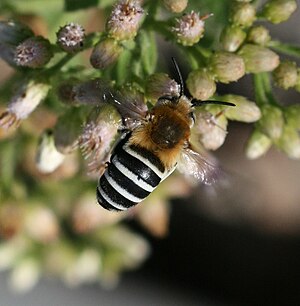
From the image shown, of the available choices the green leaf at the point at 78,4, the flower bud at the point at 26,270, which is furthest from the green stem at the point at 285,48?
the flower bud at the point at 26,270

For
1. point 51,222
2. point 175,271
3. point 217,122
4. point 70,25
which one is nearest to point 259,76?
point 217,122

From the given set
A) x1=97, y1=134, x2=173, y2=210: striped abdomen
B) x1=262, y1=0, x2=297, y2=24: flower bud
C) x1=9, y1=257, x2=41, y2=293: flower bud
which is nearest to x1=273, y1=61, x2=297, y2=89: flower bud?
x1=262, y1=0, x2=297, y2=24: flower bud

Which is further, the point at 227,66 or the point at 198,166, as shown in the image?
the point at 227,66

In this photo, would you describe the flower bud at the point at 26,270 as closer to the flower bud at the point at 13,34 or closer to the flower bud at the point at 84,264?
the flower bud at the point at 84,264

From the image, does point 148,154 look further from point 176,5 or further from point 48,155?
point 48,155

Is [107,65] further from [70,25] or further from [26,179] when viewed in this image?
[26,179]

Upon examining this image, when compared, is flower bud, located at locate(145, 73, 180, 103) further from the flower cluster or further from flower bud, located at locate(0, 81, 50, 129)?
flower bud, located at locate(0, 81, 50, 129)

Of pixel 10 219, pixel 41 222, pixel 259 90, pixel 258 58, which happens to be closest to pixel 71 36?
pixel 258 58

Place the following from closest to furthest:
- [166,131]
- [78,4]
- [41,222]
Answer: [166,131]
[78,4]
[41,222]

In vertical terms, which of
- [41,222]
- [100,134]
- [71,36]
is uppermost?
[71,36]
